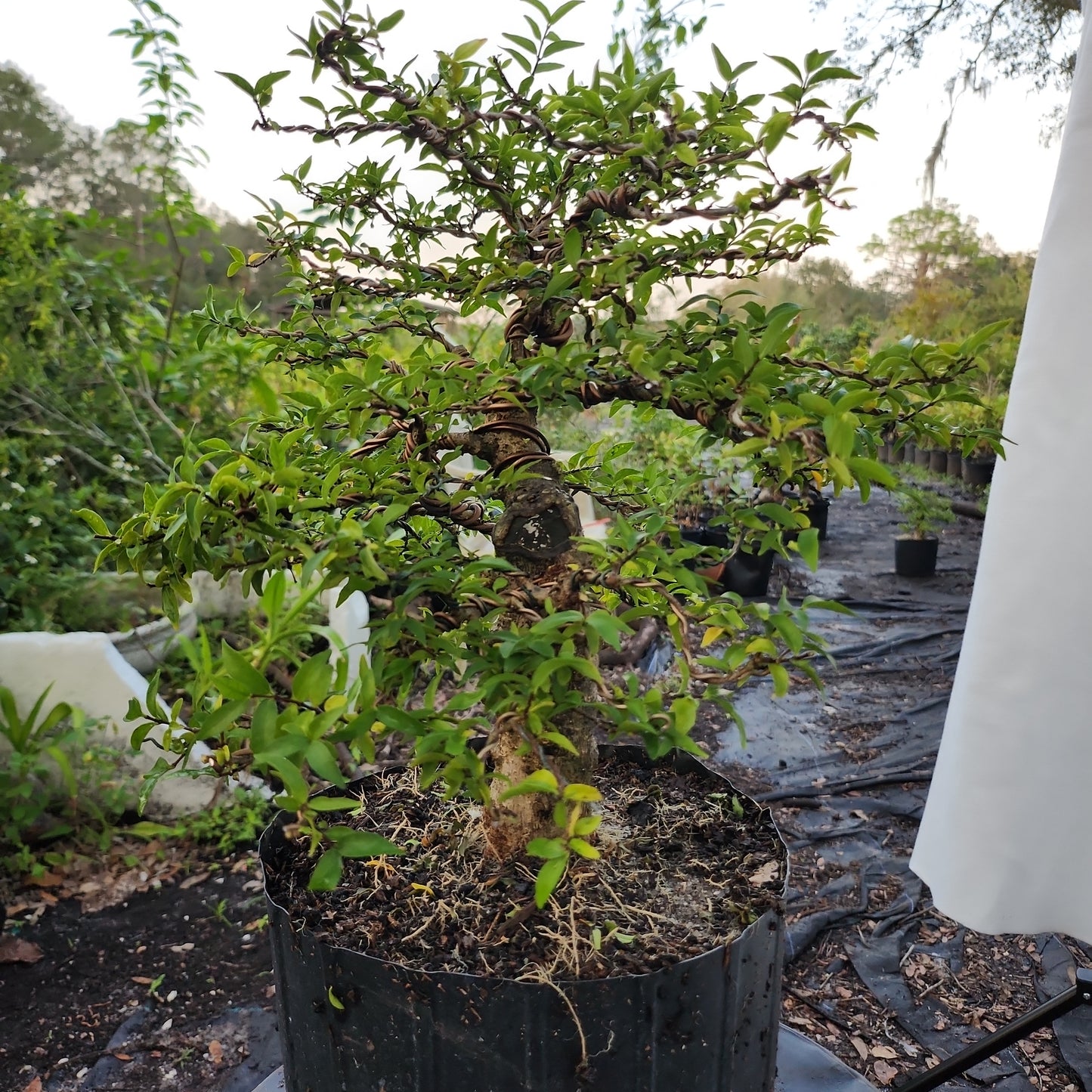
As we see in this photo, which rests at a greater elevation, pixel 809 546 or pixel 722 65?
pixel 722 65

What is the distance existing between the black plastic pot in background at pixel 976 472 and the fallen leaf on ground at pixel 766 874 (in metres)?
3.55

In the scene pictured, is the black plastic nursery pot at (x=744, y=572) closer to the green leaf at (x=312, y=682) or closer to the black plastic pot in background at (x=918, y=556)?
the black plastic pot in background at (x=918, y=556)

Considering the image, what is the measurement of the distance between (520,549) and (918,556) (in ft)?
12.3

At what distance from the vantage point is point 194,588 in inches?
105

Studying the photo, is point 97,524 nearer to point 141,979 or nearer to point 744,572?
point 141,979

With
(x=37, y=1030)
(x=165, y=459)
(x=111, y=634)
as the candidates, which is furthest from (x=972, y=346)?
(x=165, y=459)

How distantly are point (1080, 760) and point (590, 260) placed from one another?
1.04 m

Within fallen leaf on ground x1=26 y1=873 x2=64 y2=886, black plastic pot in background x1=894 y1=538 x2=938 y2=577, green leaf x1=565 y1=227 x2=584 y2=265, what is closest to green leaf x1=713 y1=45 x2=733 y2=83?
green leaf x1=565 y1=227 x2=584 y2=265

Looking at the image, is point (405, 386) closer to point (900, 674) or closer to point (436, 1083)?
point (436, 1083)

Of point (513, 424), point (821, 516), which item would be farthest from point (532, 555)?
point (821, 516)

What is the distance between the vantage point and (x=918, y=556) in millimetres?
4043

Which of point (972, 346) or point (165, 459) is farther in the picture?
point (165, 459)

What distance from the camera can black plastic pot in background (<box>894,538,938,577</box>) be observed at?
4027 mm

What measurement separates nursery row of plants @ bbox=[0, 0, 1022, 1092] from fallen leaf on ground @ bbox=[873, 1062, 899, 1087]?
0.75 metres
